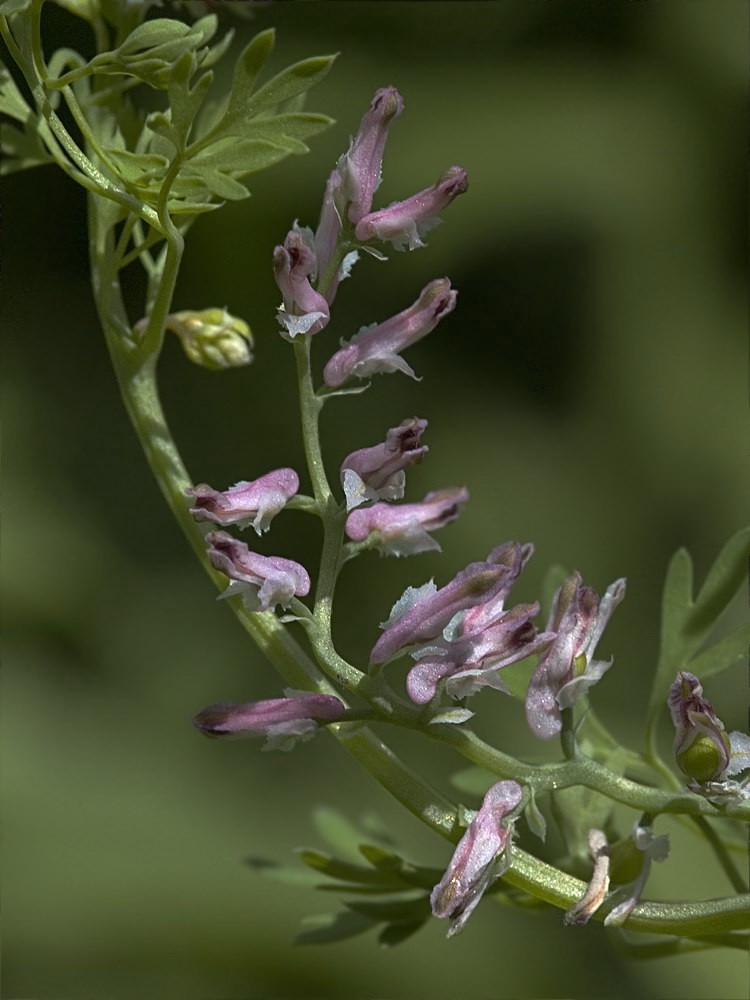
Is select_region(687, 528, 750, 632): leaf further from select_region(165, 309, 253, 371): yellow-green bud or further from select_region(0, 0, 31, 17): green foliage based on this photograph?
select_region(0, 0, 31, 17): green foliage

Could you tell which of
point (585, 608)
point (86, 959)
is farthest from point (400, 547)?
point (86, 959)

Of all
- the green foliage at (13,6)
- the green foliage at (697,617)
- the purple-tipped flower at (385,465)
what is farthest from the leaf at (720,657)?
the green foliage at (13,6)

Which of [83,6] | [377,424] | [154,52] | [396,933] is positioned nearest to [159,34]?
[154,52]

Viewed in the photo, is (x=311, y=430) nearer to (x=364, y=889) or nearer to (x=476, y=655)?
(x=476, y=655)

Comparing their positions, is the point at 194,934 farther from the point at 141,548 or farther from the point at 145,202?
the point at 145,202

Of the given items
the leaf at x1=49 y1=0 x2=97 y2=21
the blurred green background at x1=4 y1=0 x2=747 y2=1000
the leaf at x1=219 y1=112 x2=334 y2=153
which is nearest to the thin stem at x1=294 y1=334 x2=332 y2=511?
the leaf at x1=219 y1=112 x2=334 y2=153

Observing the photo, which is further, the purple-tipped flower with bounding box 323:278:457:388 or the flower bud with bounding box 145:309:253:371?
the flower bud with bounding box 145:309:253:371
